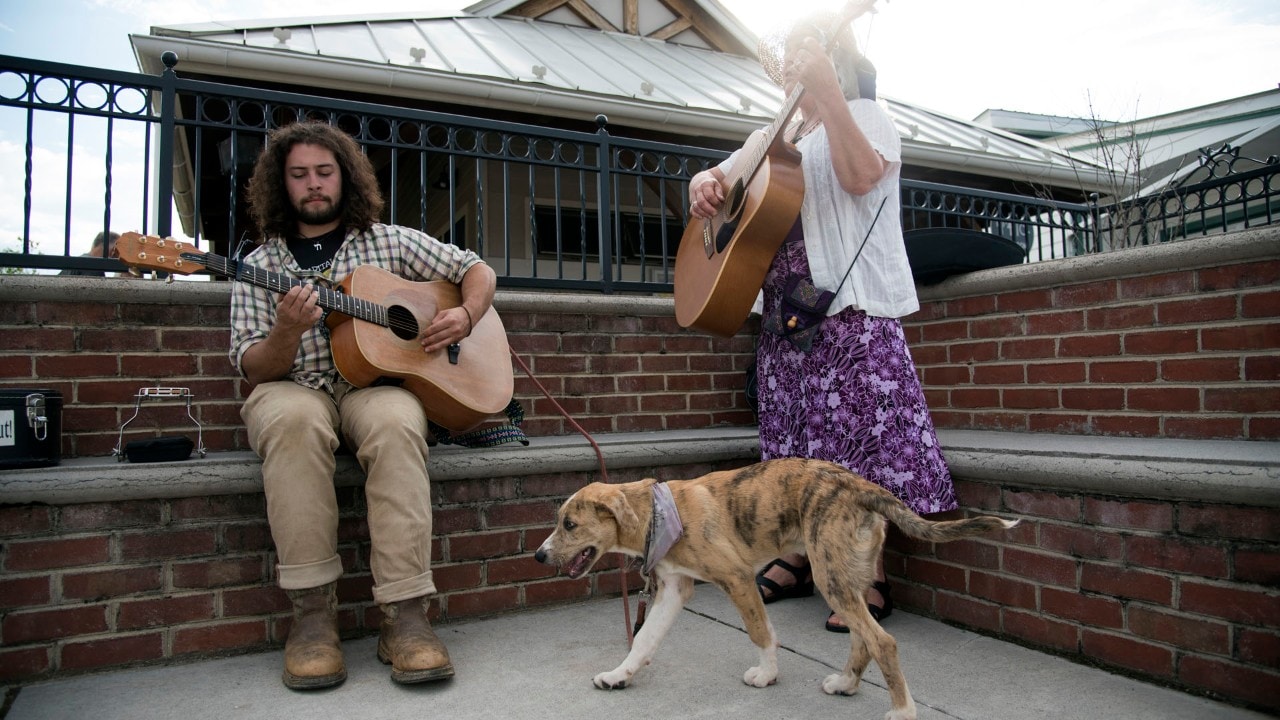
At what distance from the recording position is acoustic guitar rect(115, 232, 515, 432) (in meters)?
2.47

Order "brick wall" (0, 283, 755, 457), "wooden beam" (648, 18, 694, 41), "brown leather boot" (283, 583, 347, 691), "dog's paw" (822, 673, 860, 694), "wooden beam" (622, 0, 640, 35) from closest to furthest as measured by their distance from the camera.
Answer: "dog's paw" (822, 673, 860, 694), "brown leather boot" (283, 583, 347, 691), "brick wall" (0, 283, 755, 457), "wooden beam" (622, 0, 640, 35), "wooden beam" (648, 18, 694, 41)

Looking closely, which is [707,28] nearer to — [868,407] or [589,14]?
[589,14]

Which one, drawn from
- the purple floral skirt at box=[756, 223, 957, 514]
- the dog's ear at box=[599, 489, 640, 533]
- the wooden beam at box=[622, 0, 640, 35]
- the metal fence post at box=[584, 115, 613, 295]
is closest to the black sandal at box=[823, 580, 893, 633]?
the purple floral skirt at box=[756, 223, 957, 514]

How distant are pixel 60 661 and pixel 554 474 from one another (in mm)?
1706

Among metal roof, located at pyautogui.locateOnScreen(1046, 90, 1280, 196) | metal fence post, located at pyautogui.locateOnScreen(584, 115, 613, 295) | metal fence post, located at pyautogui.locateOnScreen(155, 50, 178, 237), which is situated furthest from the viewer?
metal roof, located at pyautogui.locateOnScreen(1046, 90, 1280, 196)

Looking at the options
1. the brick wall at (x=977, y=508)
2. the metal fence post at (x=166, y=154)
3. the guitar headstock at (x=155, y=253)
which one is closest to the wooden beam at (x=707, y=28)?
the brick wall at (x=977, y=508)

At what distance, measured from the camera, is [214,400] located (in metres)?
3.04

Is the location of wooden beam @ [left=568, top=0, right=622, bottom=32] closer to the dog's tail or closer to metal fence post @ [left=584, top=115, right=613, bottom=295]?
metal fence post @ [left=584, top=115, right=613, bottom=295]

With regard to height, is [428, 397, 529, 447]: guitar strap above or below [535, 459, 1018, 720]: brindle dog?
above

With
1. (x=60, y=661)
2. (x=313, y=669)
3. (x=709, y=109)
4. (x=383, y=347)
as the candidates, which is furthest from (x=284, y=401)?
(x=709, y=109)

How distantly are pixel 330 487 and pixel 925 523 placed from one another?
1.81 metres

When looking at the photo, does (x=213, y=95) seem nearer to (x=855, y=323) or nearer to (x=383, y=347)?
(x=383, y=347)

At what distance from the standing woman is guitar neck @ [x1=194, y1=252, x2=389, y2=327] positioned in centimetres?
143

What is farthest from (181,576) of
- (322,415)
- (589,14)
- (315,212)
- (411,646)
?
(589,14)
